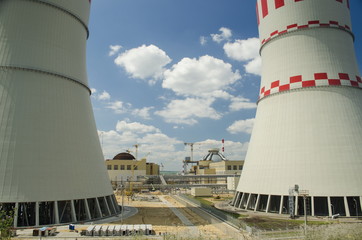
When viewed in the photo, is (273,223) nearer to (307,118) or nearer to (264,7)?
(307,118)

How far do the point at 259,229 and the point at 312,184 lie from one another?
24.6ft

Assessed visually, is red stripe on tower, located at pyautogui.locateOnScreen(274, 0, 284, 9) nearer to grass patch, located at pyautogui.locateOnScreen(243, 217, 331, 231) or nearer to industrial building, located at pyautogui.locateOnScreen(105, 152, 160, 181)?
grass patch, located at pyautogui.locateOnScreen(243, 217, 331, 231)

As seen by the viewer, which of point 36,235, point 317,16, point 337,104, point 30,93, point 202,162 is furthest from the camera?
point 202,162

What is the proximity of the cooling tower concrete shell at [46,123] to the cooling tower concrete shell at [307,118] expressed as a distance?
15.2 m

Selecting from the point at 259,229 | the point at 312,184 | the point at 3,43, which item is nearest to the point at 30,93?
the point at 3,43

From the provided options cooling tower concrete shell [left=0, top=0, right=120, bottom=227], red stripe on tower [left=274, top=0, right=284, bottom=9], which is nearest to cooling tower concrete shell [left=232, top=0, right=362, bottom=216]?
red stripe on tower [left=274, top=0, right=284, bottom=9]

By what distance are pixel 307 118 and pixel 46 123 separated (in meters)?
21.8

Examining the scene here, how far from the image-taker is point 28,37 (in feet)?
76.2

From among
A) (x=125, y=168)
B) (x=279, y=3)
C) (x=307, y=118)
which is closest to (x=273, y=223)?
(x=307, y=118)

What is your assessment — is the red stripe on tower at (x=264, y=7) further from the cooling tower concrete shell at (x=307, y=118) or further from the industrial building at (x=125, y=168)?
the industrial building at (x=125, y=168)

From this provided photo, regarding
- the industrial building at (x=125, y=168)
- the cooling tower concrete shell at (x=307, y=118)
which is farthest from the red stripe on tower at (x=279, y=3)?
the industrial building at (x=125, y=168)

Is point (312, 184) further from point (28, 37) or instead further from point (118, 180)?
point (118, 180)

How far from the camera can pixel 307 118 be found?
25.4 m

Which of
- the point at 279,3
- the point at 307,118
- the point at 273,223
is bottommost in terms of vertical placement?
the point at 273,223
